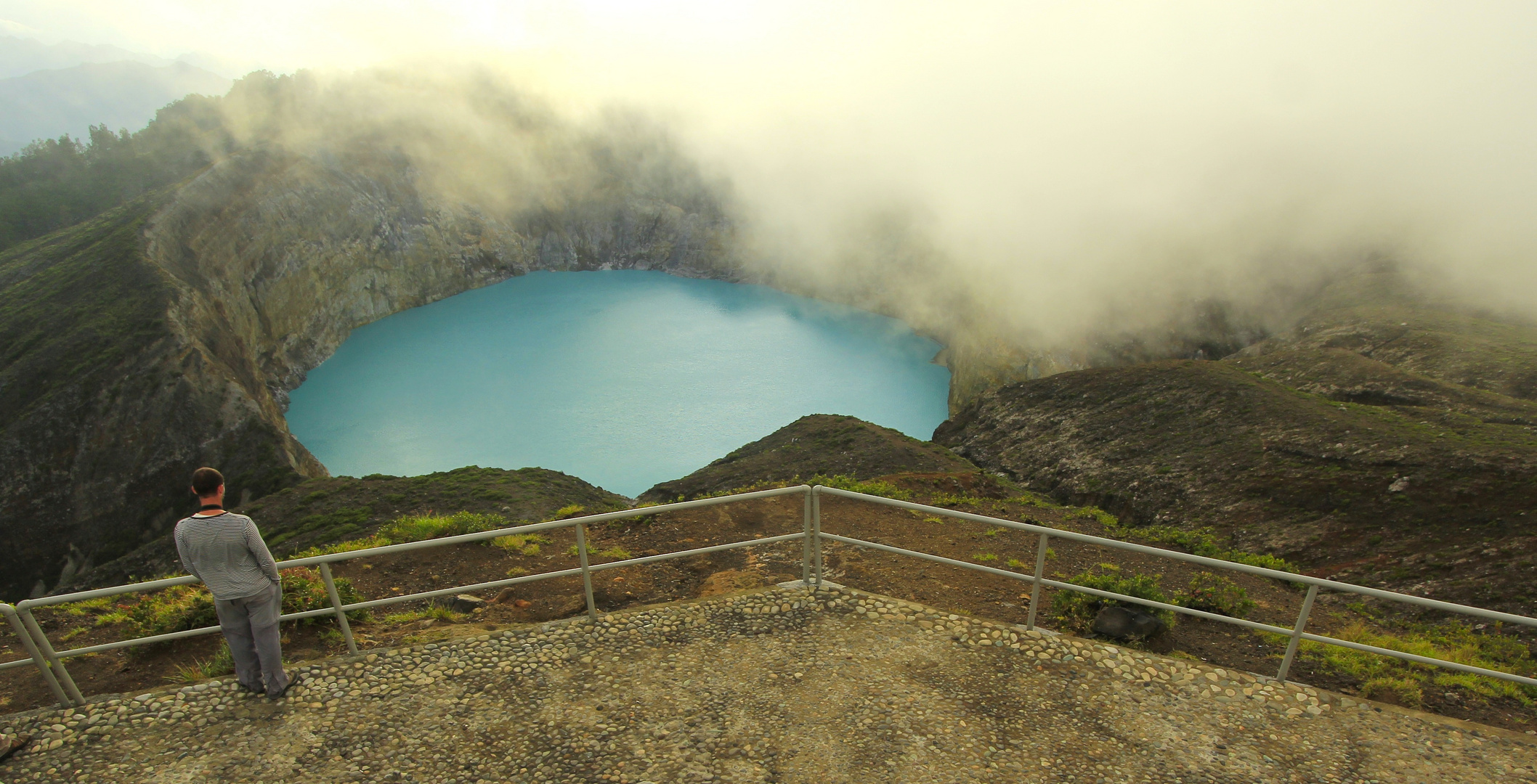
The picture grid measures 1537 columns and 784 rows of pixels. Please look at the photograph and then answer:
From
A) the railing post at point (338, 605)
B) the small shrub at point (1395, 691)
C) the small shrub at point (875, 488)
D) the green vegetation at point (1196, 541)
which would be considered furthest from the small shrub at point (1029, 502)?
the railing post at point (338, 605)

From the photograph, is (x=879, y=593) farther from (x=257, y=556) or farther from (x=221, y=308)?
(x=221, y=308)

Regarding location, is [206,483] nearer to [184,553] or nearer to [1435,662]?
[184,553]

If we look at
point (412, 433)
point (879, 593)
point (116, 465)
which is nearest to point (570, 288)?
point (412, 433)

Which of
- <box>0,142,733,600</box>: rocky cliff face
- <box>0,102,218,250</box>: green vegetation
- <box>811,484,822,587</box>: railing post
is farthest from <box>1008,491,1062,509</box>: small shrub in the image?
<box>0,102,218,250</box>: green vegetation

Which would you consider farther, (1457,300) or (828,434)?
(1457,300)

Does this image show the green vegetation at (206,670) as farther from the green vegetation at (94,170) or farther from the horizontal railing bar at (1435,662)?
the green vegetation at (94,170)

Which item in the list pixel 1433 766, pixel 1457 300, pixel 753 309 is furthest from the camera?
pixel 753 309

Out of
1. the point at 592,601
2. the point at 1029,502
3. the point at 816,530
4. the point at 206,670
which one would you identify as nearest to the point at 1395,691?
the point at 816,530
